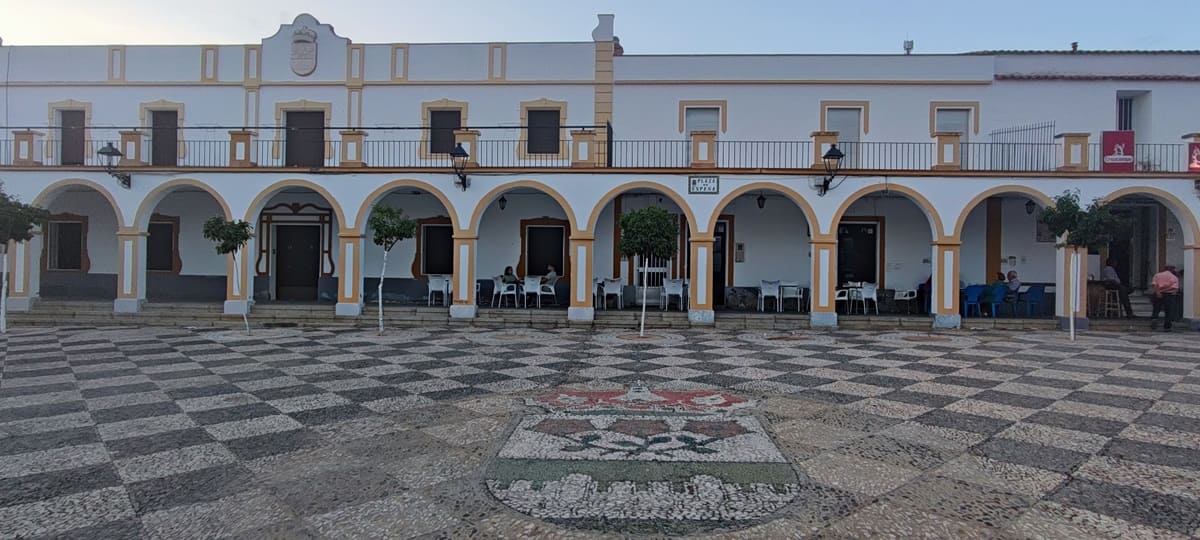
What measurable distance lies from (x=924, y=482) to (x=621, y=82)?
41.3 ft

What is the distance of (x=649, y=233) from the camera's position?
10.9 m

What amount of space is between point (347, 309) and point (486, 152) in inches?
190

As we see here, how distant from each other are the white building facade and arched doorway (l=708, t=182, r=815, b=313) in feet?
0.16

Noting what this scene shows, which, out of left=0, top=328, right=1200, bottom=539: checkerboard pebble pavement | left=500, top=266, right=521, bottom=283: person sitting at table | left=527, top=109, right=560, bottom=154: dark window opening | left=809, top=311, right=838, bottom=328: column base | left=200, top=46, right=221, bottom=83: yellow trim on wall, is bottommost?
left=0, top=328, right=1200, bottom=539: checkerboard pebble pavement

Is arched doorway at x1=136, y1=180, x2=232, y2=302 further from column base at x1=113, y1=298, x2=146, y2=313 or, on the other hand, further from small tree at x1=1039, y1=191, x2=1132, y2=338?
small tree at x1=1039, y1=191, x2=1132, y2=338

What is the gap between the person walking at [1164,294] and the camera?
12.2m

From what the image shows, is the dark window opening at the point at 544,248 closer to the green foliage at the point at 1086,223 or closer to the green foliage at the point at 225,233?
the green foliage at the point at 225,233

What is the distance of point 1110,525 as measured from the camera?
330cm

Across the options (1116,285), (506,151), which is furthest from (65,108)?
(1116,285)

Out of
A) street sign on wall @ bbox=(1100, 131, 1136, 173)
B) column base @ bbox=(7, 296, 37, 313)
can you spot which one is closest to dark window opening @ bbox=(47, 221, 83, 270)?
column base @ bbox=(7, 296, 37, 313)

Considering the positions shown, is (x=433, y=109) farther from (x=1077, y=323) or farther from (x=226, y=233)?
(x=1077, y=323)

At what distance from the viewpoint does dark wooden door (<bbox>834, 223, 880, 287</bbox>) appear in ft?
49.2

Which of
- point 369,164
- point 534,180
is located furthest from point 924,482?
point 369,164

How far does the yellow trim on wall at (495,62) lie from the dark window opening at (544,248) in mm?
3725
